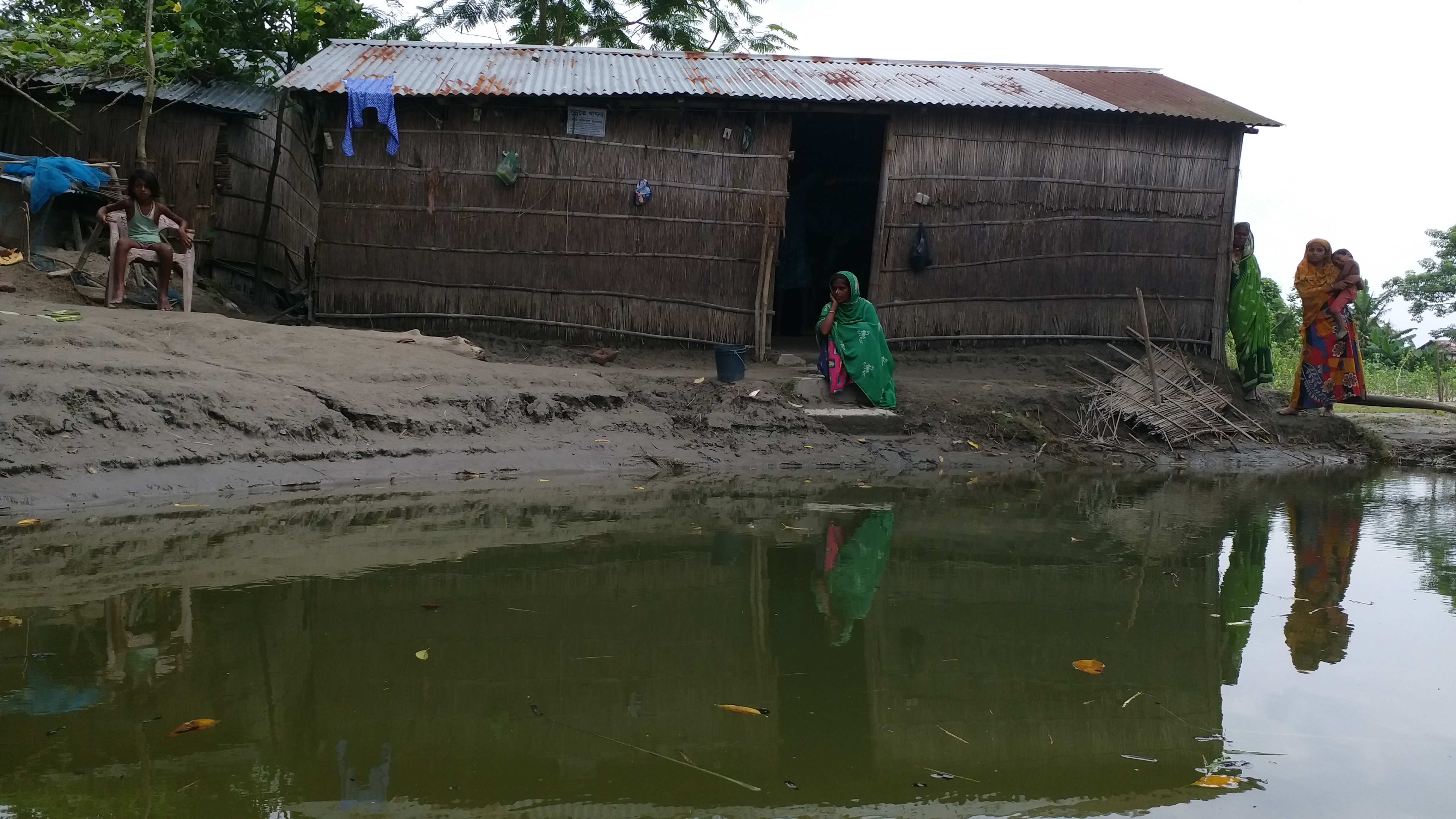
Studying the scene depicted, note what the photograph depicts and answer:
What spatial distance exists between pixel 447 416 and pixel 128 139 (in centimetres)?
628

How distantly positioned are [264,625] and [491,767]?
127 centimetres

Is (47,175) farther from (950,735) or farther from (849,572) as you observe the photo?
(950,735)

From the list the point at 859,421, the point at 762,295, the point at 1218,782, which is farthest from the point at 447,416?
the point at 1218,782

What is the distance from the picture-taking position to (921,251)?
30.7 feet

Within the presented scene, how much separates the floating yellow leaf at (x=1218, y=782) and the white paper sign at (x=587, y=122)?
26.1 feet

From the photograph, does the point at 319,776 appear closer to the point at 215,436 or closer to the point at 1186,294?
the point at 215,436

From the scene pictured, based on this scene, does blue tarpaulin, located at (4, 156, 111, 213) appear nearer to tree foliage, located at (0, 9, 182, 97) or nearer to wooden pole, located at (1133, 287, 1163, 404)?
tree foliage, located at (0, 9, 182, 97)

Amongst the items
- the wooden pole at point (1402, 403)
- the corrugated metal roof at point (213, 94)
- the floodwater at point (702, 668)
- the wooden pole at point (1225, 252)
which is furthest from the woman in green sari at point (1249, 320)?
the corrugated metal roof at point (213, 94)

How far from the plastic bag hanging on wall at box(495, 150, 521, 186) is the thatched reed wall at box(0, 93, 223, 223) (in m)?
3.79

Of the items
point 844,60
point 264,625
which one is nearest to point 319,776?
point 264,625

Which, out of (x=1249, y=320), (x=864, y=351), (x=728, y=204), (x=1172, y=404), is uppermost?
(x=728, y=204)

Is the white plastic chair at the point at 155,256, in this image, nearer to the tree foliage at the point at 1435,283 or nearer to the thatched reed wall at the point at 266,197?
the thatched reed wall at the point at 266,197

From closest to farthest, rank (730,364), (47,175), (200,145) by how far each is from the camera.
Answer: (730,364), (47,175), (200,145)

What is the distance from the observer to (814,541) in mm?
4730
